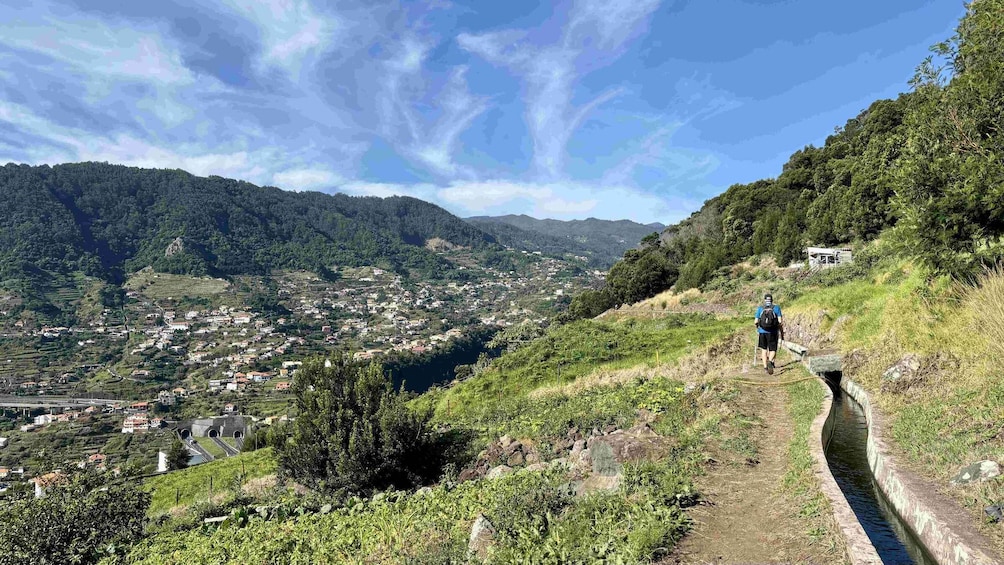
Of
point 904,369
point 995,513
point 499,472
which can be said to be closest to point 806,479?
point 995,513

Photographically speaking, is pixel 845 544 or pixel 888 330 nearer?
pixel 845 544

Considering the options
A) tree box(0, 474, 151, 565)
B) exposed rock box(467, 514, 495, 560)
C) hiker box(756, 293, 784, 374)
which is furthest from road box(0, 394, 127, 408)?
hiker box(756, 293, 784, 374)

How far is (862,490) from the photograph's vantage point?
5.84 m

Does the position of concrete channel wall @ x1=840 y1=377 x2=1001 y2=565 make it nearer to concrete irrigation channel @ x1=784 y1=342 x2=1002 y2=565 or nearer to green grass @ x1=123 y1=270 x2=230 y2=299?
concrete irrigation channel @ x1=784 y1=342 x2=1002 y2=565

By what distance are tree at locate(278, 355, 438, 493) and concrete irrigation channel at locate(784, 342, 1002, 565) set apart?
776cm

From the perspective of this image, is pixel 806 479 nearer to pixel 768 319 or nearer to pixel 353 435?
pixel 768 319

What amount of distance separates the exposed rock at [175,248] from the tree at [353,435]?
713 ft

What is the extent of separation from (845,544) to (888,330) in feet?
26.0

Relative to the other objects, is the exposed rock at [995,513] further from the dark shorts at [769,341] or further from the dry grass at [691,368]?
the dry grass at [691,368]

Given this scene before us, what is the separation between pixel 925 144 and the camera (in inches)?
357

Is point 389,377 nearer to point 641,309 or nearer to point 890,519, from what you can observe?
point 890,519

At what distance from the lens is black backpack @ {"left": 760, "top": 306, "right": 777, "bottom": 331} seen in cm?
1101

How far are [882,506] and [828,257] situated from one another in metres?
30.1

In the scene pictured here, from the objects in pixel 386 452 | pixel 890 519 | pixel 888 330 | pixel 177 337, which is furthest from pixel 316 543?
pixel 177 337
